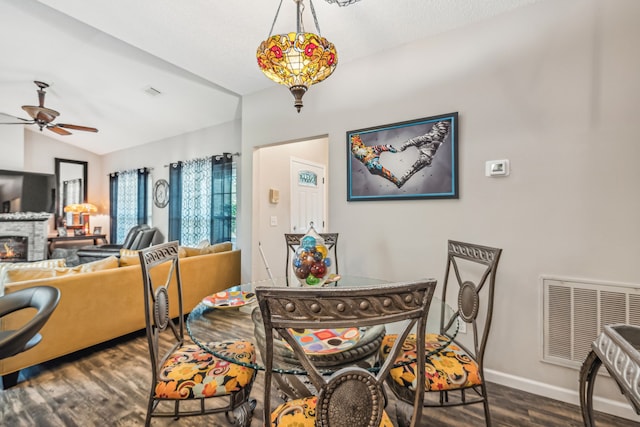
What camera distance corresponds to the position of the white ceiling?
2244 millimetres

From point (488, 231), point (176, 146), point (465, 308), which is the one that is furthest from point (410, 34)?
point (176, 146)

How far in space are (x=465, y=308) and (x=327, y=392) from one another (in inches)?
47.7

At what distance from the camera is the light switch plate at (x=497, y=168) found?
2113mm

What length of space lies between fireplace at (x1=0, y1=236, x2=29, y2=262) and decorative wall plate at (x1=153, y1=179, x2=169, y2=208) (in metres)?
2.46

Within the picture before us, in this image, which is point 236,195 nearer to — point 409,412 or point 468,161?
point 468,161

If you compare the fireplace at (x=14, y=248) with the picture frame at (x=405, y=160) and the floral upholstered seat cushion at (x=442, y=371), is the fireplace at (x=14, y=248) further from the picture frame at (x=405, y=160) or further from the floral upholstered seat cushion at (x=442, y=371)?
the floral upholstered seat cushion at (x=442, y=371)

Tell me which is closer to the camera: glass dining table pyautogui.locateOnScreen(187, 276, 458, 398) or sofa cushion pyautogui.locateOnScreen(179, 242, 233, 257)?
glass dining table pyautogui.locateOnScreen(187, 276, 458, 398)

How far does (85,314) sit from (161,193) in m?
3.75

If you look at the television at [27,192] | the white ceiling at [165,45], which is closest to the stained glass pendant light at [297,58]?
the white ceiling at [165,45]

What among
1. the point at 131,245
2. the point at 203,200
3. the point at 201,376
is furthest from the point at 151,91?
the point at 201,376

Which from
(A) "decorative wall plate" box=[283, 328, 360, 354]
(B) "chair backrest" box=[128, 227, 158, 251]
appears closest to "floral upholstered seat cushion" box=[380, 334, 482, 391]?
(A) "decorative wall plate" box=[283, 328, 360, 354]

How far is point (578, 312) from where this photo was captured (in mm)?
1899

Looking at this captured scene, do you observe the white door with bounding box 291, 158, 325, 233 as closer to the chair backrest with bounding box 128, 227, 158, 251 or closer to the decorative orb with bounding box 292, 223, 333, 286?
the decorative orb with bounding box 292, 223, 333, 286

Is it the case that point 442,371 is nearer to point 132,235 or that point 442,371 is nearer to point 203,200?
point 203,200
